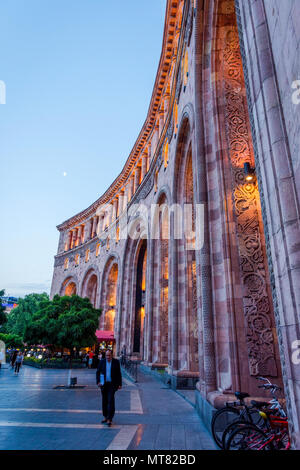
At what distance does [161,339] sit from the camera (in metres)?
17.0

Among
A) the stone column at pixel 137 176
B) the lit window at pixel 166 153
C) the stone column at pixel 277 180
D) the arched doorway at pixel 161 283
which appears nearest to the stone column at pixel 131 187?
the stone column at pixel 137 176

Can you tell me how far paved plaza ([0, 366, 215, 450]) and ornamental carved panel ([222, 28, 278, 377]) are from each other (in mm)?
2052

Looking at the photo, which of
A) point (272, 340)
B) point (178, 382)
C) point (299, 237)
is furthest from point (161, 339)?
point (299, 237)

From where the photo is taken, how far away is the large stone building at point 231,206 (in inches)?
134

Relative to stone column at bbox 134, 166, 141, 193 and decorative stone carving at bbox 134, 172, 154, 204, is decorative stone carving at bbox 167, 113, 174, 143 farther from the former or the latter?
stone column at bbox 134, 166, 141, 193

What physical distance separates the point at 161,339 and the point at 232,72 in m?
14.1

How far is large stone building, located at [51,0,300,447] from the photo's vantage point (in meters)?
3.41

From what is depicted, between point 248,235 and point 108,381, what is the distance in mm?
4662

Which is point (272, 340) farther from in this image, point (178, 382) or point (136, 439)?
point (178, 382)

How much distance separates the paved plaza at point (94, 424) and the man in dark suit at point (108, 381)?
0.36 m

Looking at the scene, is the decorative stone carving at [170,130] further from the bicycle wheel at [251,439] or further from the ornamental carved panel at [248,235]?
the bicycle wheel at [251,439]

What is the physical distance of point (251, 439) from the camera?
3.70 m
